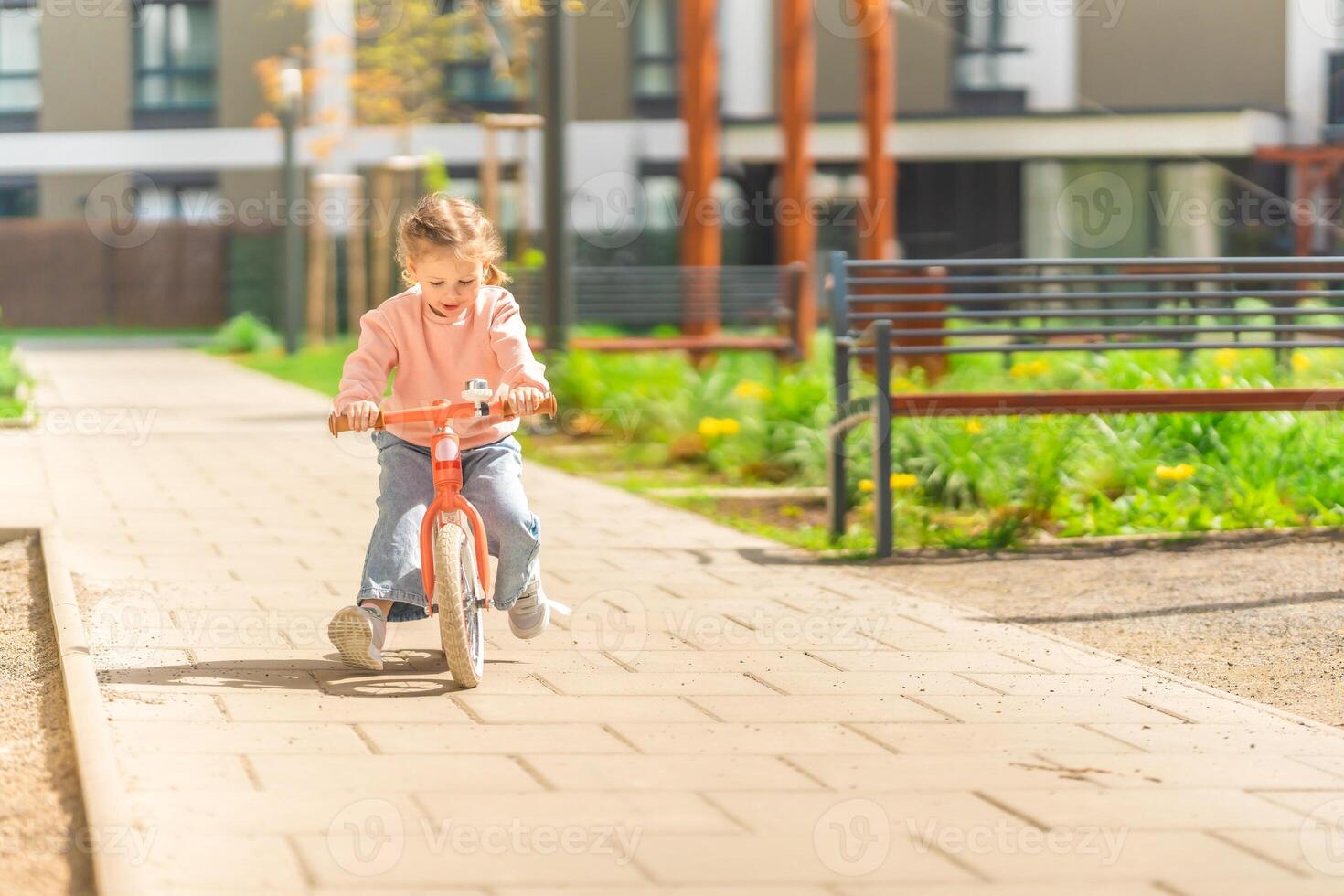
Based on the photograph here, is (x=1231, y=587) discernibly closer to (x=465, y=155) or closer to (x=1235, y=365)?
(x=1235, y=365)

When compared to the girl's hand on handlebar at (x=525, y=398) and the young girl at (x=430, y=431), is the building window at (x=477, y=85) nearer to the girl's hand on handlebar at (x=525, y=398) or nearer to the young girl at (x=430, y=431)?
the young girl at (x=430, y=431)

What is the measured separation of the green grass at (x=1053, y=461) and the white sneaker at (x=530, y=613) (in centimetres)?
242

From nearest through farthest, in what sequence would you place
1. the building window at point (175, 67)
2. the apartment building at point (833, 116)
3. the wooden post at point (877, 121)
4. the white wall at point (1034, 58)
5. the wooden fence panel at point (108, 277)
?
the wooden post at point (877, 121), the apartment building at point (833, 116), the white wall at point (1034, 58), the wooden fence panel at point (108, 277), the building window at point (175, 67)

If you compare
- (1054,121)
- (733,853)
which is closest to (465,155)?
(1054,121)

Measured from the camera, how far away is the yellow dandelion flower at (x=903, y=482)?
7.96 metres

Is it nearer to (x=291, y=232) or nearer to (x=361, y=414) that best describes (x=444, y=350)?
(x=361, y=414)

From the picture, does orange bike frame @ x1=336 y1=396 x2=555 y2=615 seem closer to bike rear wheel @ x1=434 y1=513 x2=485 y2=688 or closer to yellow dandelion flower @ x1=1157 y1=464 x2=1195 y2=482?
bike rear wheel @ x1=434 y1=513 x2=485 y2=688

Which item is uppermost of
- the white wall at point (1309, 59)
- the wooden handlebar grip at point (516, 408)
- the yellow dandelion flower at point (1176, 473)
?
the white wall at point (1309, 59)

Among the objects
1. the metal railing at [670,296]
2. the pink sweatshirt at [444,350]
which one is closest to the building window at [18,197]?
the metal railing at [670,296]

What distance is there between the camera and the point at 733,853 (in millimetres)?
3453

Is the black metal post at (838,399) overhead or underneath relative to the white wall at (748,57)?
underneath

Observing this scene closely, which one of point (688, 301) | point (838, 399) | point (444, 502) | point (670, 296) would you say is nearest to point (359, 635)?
point (444, 502)

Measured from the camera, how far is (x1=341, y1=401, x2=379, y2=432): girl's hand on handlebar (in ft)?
15.2

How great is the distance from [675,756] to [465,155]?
28412mm
